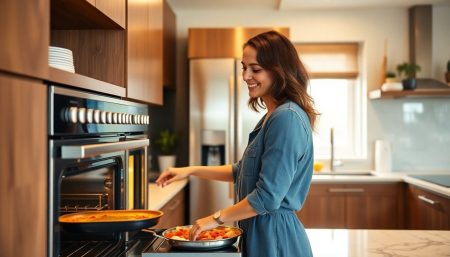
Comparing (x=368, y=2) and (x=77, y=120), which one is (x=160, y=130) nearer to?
(x=368, y=2)

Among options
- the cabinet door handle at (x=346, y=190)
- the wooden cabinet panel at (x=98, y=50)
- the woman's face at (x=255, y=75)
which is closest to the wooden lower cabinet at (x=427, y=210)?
the cabinet door handle at (x=346, y=190)

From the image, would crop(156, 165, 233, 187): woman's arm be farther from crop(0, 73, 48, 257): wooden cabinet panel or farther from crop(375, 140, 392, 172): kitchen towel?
crop(375, 140, 392, 172): kitchen towel

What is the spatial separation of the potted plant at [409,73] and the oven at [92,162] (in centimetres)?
285

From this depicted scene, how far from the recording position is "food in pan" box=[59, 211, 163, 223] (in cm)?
139

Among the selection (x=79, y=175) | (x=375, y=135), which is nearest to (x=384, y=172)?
(x=375, y=135)

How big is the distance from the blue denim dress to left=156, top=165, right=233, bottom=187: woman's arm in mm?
264

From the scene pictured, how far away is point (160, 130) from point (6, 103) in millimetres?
3708

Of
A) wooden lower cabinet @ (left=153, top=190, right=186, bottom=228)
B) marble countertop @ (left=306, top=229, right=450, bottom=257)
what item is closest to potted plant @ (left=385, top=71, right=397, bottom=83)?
wooden lower cabinet @ (left=153, top=190, right=186, bottom=228)

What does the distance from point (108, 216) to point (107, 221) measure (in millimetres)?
154

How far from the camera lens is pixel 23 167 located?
3.34 feet

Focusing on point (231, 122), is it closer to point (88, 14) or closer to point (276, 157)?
point (88, 14)

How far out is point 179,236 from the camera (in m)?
1.55

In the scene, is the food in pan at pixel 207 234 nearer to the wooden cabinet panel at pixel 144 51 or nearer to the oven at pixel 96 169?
the oven at pixel 96 169

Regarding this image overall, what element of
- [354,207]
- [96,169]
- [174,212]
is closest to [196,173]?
[96,169]
